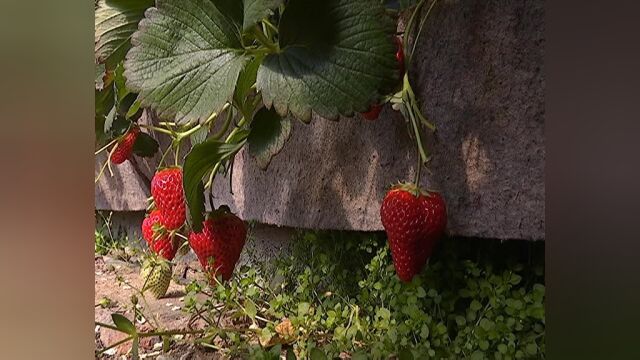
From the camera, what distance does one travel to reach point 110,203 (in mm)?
780

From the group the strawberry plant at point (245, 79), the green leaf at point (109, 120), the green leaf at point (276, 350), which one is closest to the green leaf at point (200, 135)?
the strawberry plant at point (245, 79)

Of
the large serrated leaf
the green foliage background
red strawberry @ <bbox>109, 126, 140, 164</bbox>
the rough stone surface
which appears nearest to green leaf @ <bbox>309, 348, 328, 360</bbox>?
the green foliage background

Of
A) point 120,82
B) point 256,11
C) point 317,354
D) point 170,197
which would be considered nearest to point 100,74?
point 120,82

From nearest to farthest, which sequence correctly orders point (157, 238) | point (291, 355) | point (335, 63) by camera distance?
1. point (335, 63)
2. point (291, 355)
3. point (157, 238)

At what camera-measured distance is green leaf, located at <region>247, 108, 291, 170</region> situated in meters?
0.58

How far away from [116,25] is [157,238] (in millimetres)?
225

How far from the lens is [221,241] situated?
25.9 inches

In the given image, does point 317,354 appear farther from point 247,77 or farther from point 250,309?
point 247,77

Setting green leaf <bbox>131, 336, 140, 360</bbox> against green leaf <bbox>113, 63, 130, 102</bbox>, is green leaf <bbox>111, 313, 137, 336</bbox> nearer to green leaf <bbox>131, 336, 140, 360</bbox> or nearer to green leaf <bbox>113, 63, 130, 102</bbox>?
green leaf <bbox>131, 336, 140, 360</bbox>

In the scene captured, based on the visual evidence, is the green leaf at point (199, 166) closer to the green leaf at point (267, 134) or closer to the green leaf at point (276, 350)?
the green leaf at point (267, 134)

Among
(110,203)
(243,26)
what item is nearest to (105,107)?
(110,203)

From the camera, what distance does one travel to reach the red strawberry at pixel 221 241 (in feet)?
2.15
